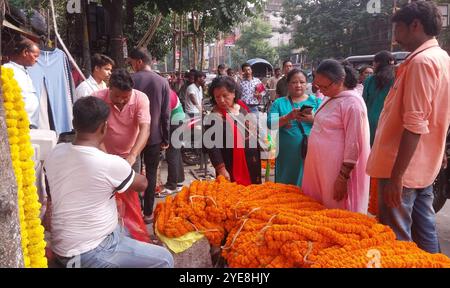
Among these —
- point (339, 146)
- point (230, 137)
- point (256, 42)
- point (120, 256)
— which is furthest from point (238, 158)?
point (256, 42)

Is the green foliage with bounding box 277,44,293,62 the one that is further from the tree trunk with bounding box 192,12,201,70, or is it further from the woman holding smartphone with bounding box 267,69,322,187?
the woman holding smartphone with bounding box 267,69,322,187

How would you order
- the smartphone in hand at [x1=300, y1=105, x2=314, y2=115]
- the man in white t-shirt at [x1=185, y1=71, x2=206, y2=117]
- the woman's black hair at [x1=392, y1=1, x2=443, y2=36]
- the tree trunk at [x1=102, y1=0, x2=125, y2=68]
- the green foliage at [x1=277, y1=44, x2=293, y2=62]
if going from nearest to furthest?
the woman's black hair at [x1=392, y1=1, x2=443, y2=36]
the smartphone in hand at [x1=300, y1=105, x2=314, y2=115]
the tree trunk at [x1=102, y1=0, x2=125, y2=68]
the man in white t-shirt at [x1=185, y1=71, x2=206, y2=117]
the green foliage at [x1=277, y1=44, x2=293, y2=62]

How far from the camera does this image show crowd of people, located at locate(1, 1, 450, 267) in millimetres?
2111

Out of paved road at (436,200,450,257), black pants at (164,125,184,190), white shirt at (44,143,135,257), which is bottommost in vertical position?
paved road at (436,200,450,257)

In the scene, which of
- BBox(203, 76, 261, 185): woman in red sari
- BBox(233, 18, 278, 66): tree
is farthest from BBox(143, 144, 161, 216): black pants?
BBox(233, 18, 278, 66): tree

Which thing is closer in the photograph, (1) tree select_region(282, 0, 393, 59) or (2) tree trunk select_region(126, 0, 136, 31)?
(2) tree trunk select_region(126, 0, 136, 31)

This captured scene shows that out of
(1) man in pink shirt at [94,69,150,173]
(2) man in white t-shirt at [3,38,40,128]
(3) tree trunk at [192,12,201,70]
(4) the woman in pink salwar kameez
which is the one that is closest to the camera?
(4) the woman in pink salwar kameez

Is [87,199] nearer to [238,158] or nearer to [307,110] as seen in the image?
[238,158]

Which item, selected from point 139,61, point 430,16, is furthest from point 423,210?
point 139,61

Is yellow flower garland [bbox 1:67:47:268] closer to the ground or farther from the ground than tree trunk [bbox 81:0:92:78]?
closer to the ground

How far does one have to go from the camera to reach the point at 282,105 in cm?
368

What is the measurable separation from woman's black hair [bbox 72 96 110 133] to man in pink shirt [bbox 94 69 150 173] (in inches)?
51.2

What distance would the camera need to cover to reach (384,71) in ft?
15.0
